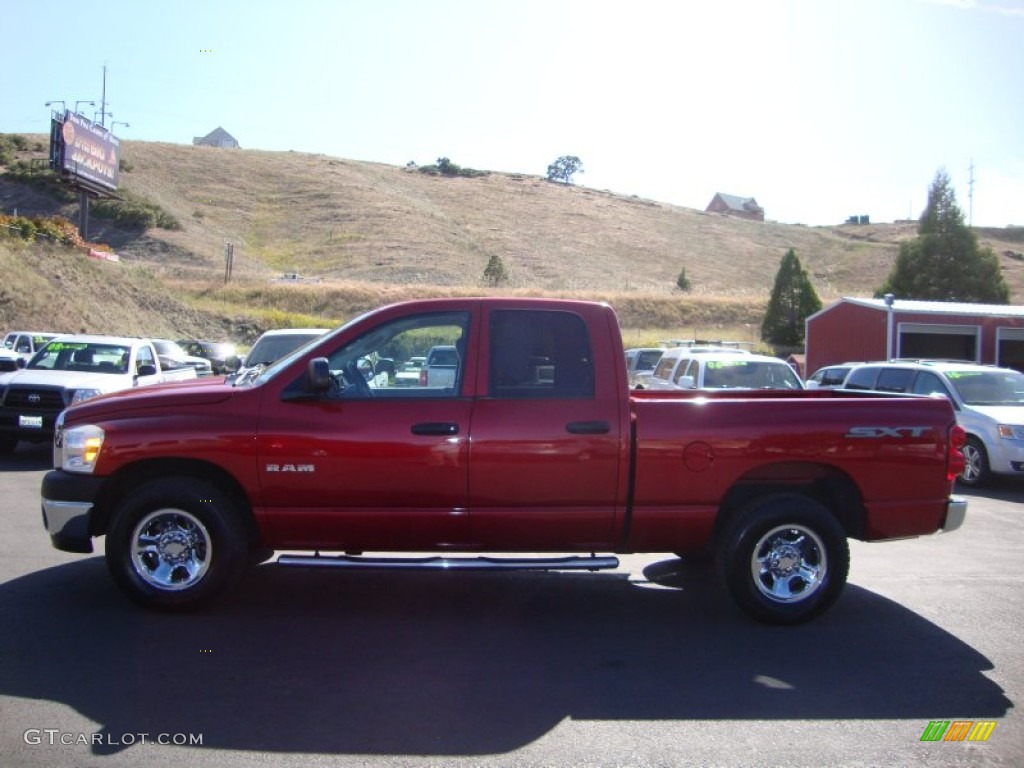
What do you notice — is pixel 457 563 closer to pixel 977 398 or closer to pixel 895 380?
pixel 977 398

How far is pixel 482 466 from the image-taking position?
5.75m

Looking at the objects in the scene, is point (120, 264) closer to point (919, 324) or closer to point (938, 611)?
point (919, 324)

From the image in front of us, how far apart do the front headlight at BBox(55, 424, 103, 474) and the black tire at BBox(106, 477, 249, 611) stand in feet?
1.12

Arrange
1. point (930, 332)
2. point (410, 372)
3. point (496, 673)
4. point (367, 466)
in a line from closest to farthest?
point (496, 673)
point (367, 466)
point (410, 372)
point (930, 332)

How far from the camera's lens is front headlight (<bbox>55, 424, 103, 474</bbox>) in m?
5.85

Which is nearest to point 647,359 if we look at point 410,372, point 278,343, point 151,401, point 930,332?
point 930,332

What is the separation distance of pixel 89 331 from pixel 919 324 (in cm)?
2732

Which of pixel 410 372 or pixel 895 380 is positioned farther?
pixel 895 380

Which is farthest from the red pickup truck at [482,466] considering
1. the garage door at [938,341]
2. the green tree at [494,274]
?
the green tree at [494,274]

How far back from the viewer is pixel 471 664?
17.2 ft

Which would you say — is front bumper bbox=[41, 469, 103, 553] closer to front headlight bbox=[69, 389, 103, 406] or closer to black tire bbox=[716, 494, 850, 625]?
black tire bbox=[716, 494, 850, 625]

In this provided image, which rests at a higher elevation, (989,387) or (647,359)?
(647,359)

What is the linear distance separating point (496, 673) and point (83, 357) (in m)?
11.2

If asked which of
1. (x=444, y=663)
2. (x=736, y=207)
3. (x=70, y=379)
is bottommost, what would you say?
(x=444, y=663)
